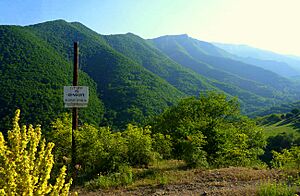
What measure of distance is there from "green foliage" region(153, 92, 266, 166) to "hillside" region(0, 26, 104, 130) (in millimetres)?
40673

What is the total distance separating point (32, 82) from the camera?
6994cm

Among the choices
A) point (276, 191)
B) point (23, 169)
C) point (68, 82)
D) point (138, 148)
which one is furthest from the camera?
point (68, 82)

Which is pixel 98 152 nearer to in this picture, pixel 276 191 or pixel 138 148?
pixel 138 148

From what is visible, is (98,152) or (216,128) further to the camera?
(216,128)

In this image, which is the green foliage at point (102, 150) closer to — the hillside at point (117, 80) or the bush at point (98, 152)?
the bush at point (98, 152)

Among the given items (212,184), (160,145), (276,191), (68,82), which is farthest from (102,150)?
→ (68,82)

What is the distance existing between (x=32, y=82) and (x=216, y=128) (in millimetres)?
64656

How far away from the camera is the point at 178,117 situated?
59.8ft

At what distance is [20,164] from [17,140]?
37cm

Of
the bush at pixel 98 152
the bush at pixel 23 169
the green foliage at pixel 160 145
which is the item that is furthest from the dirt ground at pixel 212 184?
the bush at pixel 23 169

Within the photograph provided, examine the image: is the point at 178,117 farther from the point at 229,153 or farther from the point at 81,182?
the point at 81,182

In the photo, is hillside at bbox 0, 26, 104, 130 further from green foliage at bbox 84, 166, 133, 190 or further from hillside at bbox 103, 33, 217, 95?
hillside at bbox 103, 33, 217, 95

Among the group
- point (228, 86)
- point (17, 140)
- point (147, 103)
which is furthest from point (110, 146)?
point (228, 86)

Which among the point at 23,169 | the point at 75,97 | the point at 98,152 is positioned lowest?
the point at 98,152
